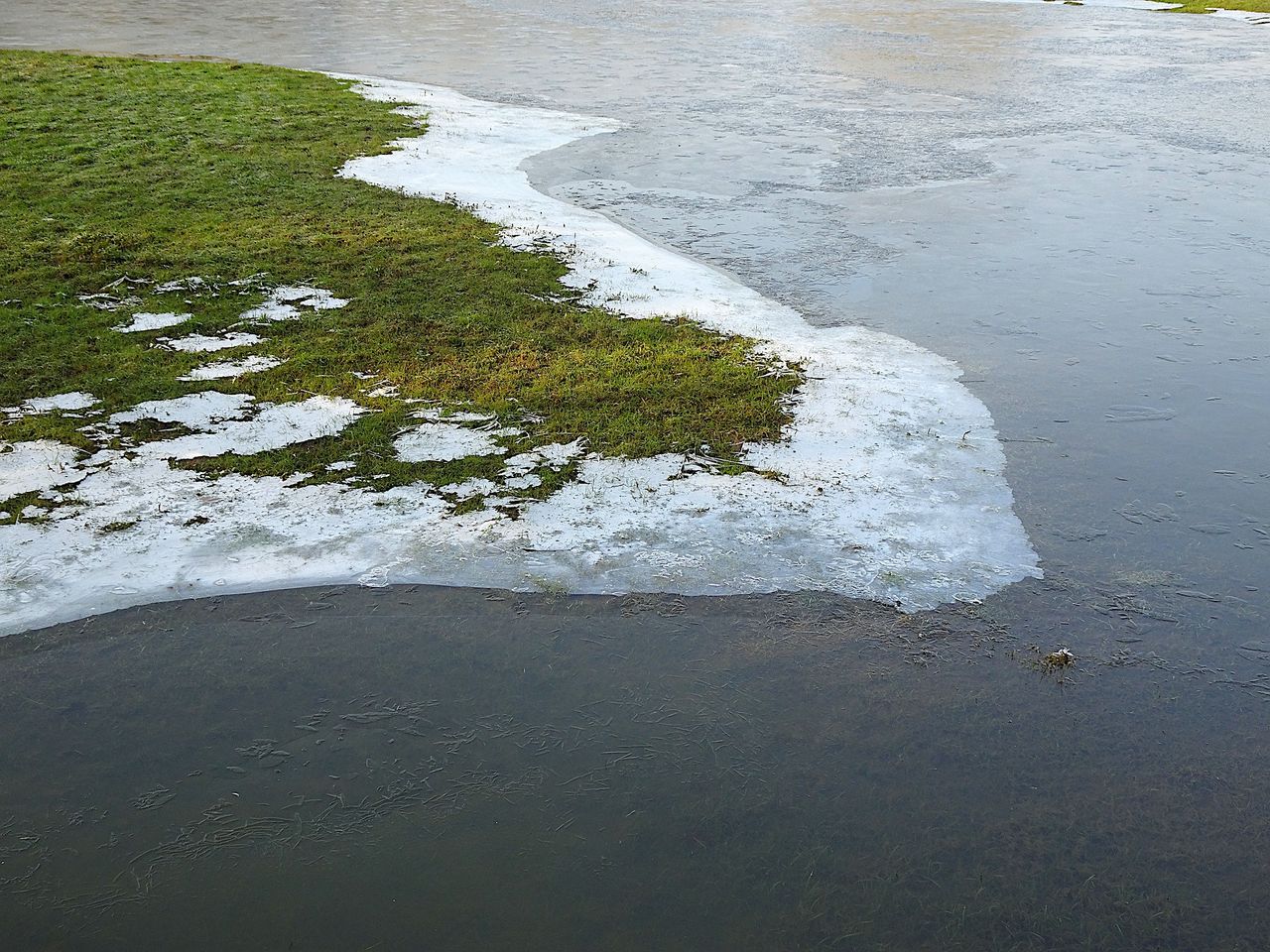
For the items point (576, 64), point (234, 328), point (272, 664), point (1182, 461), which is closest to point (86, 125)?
point (234, 328)

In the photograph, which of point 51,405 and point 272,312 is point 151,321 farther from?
point 51,405

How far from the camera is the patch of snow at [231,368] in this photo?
22.9ft

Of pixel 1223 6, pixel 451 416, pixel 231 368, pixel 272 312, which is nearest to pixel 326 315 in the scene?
pixel 272 312

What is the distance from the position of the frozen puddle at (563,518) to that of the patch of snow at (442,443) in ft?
0.05

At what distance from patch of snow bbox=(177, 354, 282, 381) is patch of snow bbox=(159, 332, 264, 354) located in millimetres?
292

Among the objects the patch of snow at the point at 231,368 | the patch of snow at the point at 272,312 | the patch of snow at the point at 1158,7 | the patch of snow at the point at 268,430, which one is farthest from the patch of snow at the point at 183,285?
the patch of snow at the point at 1158,7

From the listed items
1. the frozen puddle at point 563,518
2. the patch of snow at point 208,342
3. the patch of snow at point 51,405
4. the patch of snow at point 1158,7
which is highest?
the patch of snow at point 1158,7

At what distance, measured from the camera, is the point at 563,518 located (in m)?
5.45

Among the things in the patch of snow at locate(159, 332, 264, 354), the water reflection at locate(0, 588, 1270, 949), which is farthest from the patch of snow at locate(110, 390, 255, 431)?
the water reflection at locate(0, 588, 1270, 949)

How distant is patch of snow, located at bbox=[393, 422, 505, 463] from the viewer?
6012mm

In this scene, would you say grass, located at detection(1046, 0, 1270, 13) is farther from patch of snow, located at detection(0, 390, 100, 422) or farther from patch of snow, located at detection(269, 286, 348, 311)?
patch of snow, located at detection(0, 390, 100, 422)

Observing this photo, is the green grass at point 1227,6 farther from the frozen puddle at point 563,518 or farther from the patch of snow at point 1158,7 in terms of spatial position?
the frozen puddle at point 563,518

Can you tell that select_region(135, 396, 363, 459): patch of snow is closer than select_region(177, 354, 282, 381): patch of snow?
Yes

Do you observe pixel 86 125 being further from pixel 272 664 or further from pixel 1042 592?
pixel 1042 592
